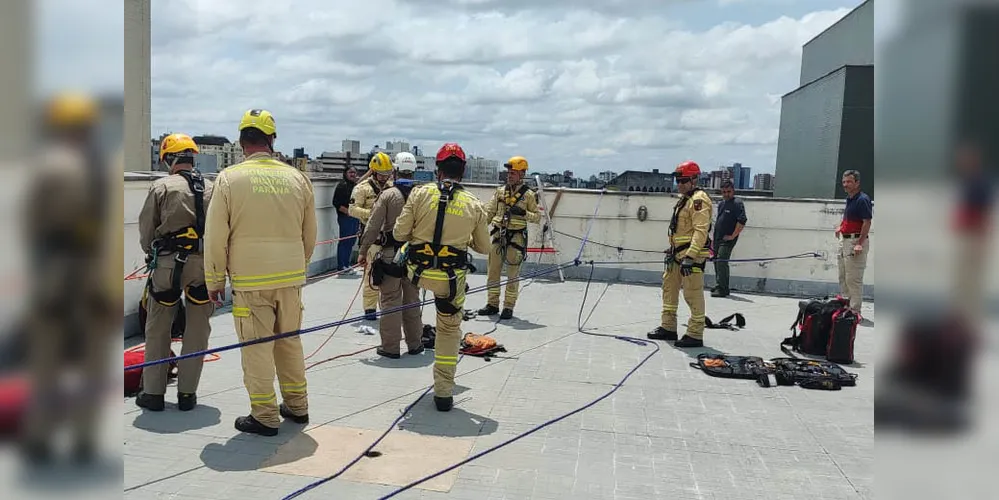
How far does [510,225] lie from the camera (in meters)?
9.33

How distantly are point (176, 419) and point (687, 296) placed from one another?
218 inches

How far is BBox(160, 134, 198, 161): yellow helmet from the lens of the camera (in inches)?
202

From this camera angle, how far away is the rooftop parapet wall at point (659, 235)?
12344 mm

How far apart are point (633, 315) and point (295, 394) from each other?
20.0 ft

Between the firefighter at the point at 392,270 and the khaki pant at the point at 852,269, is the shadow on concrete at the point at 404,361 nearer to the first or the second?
the firefighter at the point at 392,270

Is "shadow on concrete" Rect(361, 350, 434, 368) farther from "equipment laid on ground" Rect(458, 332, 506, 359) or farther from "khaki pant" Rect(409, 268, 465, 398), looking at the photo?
"khaki pant" Rect(409, 268, 465, 398)

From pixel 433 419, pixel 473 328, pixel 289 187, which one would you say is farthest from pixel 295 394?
pixel 473 328

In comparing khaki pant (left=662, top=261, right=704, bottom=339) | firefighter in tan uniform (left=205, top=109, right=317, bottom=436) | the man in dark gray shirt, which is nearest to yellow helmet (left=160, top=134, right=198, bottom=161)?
firefighter in tan uniform (left=205, top=109, right=317, bottom=436)

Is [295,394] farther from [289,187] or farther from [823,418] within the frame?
[823,418]

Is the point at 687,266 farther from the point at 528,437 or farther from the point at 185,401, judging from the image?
the point at 185,401

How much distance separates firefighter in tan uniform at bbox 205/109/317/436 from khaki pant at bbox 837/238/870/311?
7.67 m

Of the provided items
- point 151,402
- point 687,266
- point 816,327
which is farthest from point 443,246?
point 816,327

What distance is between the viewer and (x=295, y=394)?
16.4 feet
